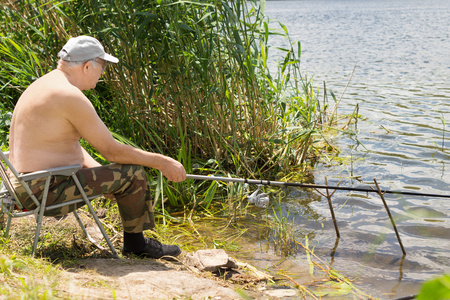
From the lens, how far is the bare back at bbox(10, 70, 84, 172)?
264 cm

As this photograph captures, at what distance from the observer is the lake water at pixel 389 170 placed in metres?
3.55

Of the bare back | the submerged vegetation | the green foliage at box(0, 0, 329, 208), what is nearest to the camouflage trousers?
the bare back

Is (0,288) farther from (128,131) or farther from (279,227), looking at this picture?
(128,131)

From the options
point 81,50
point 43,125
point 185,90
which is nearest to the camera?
point 43,125

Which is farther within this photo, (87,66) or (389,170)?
(389,170)

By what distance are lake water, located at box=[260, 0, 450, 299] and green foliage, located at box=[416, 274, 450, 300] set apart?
1.32 meters

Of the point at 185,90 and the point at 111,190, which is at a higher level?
the point at 185,90

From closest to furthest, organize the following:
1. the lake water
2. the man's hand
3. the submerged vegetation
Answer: the man's hand < the lake water < the submerged vegetation

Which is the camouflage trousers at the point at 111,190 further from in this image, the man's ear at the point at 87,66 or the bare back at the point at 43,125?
the man's ear at the point at 87,66

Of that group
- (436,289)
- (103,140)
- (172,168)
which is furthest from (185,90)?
(436,289)

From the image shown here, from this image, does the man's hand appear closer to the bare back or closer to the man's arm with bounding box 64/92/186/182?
the man's arm with bounding box 64/92/186/182

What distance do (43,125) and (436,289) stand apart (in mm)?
2529

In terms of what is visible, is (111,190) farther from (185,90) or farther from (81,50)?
(185,90)

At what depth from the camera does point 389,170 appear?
550 centimetres
